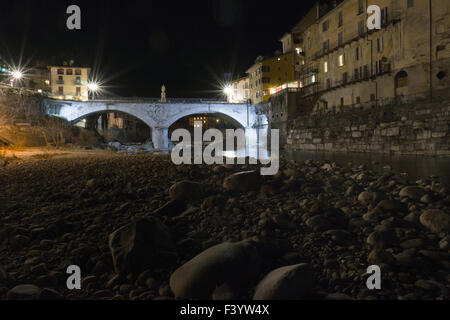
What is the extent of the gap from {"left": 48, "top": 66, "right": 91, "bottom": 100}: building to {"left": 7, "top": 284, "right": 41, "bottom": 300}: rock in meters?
92.7

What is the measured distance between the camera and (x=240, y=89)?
85.5m

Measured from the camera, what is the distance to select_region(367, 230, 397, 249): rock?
17.9 feet

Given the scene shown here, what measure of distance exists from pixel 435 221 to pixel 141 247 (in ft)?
18.2

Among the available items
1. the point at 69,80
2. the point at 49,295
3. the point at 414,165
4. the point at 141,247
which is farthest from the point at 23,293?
the point at 69,80

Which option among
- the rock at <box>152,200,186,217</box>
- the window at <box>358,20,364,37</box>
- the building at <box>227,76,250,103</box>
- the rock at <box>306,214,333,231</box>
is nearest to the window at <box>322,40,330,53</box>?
the window at <box>358,20,364,37</box>

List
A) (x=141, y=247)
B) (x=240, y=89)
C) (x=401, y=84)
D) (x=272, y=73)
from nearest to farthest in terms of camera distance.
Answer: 1. (x=141, y=247)
2. (x=401, y=84)
3. (x=272, y=73)
4. (x=240, y=89)

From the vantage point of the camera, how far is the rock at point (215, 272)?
436 centimetres

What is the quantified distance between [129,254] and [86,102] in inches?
2501

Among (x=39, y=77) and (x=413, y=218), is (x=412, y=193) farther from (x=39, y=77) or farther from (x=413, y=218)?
(x=39, y=77)

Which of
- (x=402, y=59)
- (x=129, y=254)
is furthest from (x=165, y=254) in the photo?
(x=402, y=59)

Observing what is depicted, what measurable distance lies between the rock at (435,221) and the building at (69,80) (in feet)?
308

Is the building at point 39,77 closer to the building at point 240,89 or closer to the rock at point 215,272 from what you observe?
the building at point 240,89

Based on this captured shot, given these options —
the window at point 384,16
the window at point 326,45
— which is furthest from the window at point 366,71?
the window at point 326,45
